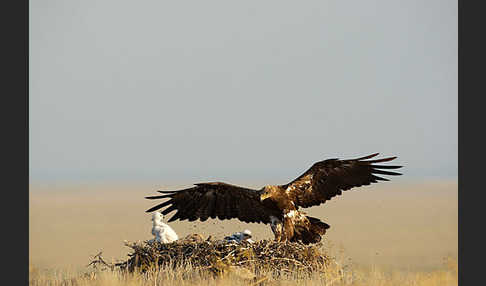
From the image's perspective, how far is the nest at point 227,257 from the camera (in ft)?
49.9

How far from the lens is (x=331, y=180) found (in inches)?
650

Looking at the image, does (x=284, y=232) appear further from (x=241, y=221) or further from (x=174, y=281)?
(x=174, y=281)

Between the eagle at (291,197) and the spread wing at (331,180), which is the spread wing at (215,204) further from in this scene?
the spread wing at (331,180)

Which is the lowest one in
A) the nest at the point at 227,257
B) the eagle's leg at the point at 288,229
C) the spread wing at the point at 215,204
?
the nest at the point at 227,257

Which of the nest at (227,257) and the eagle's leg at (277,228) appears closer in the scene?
the nest at (227,257)

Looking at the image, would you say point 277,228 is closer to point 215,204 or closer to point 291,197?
point 291,197

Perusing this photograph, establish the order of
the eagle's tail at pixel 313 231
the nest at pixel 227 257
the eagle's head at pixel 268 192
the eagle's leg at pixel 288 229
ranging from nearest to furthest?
the nest at pixel 227 257, the eagle's head at pixel 268 192, the eagle's leg at pixel 288 229, the eagle's tail at pixel 313 231

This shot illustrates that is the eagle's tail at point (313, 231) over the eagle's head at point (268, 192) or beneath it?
beneath

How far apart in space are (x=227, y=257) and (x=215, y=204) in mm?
2028

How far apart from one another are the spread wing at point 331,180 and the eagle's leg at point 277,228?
0.50 metres

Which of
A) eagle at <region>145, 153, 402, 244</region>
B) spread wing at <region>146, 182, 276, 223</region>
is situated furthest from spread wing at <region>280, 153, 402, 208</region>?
spread wing at <region>146, 182, 276, 223</region>

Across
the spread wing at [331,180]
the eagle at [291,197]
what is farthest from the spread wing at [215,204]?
the spread wing at [331,180]

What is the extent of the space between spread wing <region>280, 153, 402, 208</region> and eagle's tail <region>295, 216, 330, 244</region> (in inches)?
13.8

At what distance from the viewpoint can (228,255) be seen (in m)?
15.2
